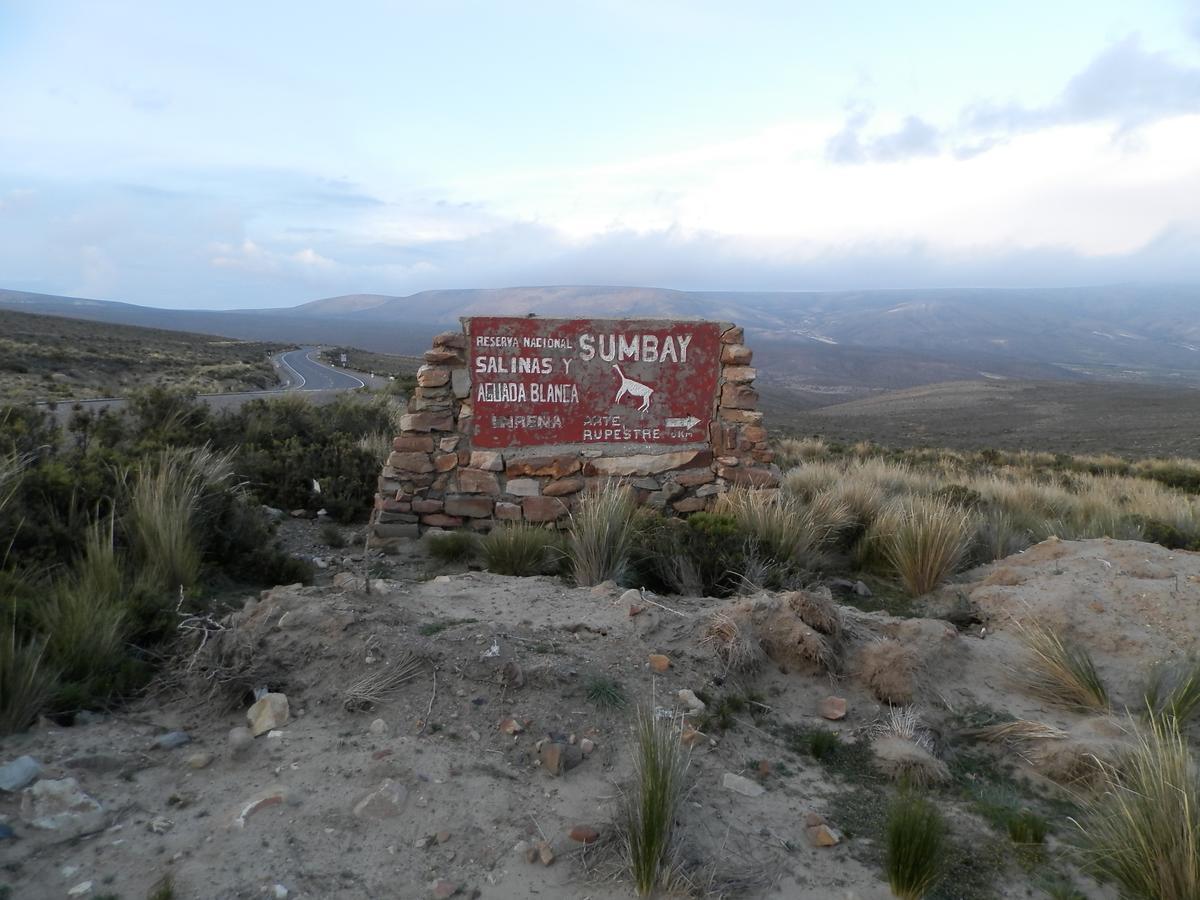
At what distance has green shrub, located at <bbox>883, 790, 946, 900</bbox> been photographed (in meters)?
2.86

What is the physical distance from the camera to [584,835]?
9.91 feet

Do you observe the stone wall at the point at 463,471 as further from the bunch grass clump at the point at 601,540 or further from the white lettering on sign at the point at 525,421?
the bunch grass clump at the point at 601,540

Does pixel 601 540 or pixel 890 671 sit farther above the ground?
pixel 601 540

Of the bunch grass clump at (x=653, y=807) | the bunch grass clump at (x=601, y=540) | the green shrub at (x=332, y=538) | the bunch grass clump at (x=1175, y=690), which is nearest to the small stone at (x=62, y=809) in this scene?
the bunch grass clump at (x=653, y=807)

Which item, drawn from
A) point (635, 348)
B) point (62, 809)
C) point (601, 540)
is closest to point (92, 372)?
point (635, 348)

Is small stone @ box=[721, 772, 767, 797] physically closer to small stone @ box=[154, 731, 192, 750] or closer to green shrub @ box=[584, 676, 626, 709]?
green shrub @ box=[584, 676, 626, 709]

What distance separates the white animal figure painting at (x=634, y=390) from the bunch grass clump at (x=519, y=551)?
5.71ft

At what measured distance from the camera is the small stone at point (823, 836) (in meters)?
3.17

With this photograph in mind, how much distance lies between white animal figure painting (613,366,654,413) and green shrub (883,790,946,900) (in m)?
5.16

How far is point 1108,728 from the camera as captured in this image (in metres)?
4.04

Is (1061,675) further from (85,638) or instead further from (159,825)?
(85,638)

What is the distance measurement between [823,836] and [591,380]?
5.18m

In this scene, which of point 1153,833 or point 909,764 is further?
point 909,764

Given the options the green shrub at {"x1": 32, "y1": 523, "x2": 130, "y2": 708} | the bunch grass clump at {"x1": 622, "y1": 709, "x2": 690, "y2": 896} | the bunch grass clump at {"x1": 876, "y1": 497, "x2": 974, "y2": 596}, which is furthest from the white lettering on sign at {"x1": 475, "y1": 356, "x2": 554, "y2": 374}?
the bunch grass clump at {"x1": 622, "y1": 709, "x2": 690, "y2": 896}
